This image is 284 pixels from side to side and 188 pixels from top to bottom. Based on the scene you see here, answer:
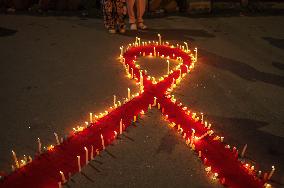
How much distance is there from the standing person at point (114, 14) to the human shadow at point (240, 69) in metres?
2.29

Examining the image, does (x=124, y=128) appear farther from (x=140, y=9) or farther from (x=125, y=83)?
(x=140, y=9)

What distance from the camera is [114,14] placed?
8.27m

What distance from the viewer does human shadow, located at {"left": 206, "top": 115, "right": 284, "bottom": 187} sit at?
4016 millimetres

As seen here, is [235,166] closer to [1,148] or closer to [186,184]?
[186,184]

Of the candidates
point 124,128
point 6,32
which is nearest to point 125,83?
point 124,128

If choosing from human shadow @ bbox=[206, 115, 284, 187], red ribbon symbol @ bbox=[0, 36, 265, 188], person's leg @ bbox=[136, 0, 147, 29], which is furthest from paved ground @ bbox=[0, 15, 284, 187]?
person's leg @ bbox=[136, 0, 147, 29]

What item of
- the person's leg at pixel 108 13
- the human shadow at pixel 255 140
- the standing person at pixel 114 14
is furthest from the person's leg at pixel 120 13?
the human shadow at pixel 255 140

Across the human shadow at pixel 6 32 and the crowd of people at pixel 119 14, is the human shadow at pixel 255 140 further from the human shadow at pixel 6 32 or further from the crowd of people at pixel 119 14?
the human shadow at pixel 6 32

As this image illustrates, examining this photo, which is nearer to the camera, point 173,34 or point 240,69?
point 240,69

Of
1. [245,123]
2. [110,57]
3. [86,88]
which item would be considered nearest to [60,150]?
[86,88]

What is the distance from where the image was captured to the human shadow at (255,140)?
13.2 feet

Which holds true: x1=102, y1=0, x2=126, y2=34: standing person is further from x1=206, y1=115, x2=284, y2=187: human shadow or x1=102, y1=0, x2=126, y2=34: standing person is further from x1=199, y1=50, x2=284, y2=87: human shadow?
x1=206, y1=115, x2=284, y2=187: human shadow

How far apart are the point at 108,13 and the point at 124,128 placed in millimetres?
4541

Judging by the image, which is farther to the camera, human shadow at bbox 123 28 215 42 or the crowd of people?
human shadow at bbox 123 28 215 42
